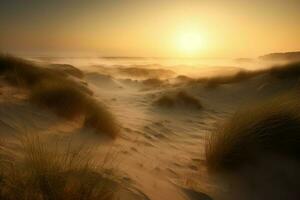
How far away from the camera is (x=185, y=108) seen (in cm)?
762

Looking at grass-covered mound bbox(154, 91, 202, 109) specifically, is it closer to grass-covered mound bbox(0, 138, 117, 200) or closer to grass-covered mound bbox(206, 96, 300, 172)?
grass-covered mound bbox(206, 96, 300, 172)

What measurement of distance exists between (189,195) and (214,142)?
893 millimetres

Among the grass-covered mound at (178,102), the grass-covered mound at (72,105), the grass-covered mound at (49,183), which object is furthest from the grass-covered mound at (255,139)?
the grass-covered mound at (178,102)

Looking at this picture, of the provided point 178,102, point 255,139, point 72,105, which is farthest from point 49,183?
point 178,102

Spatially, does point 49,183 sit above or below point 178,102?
above

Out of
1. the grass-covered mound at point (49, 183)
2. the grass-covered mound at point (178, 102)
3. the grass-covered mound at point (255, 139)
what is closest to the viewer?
the grass-covered mound at point (49, 183)

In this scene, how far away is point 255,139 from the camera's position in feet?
9.82

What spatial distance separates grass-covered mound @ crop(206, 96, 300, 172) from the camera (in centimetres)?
290

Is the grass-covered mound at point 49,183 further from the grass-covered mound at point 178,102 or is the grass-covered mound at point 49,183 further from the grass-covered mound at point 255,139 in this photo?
the grass-covered mound at point 178,102

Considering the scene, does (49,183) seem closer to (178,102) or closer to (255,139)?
(255,139)

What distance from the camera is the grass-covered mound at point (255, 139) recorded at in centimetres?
290

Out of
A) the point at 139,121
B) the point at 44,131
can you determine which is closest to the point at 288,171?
the point at 44,131

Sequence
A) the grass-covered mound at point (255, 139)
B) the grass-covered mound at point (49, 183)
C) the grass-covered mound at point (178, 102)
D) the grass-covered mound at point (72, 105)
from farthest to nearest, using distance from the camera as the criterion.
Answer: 1. the grass-covered mound at point (178, 102)
2. the grass-covered mound at point (72, 105)
3. the grass-covered mound at point (255, 139)
4. the grass-covered mound at point (49, 183)

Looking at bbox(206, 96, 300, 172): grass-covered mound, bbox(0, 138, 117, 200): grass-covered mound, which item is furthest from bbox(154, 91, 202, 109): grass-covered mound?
bbox(0, 138, 117, 200): grass-covered mound
